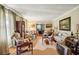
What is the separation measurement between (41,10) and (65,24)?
555mm

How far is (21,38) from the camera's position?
222 centimetres

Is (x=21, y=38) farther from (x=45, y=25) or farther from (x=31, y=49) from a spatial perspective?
(x=45, y=25)

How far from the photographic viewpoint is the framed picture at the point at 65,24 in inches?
85.5

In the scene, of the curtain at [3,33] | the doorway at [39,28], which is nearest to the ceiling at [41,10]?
the doorway at [39,28]

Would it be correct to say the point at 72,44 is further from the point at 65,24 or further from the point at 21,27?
the point at 21,27

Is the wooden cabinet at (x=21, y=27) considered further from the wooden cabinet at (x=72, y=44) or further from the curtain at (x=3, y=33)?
the wooden cabinet at (x=72, y=44)

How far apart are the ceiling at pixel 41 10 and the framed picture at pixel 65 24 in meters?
0.15

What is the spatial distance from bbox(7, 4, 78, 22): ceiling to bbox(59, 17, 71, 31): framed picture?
0.15 metres

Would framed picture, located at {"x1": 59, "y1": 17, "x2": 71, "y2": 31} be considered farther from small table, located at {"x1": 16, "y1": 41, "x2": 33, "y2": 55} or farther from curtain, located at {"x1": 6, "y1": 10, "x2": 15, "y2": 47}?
curtain, located at {"x1": 6, "y1": 10, "x2": 15, "y2": 47}

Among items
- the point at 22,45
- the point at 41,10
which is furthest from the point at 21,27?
the point at 41,10

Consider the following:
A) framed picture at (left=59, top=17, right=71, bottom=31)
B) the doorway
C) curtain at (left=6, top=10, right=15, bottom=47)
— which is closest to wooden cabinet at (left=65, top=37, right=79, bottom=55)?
framed picture at (left=59, top=17, right=71, bottom=31)

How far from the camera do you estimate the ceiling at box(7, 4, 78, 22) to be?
2131mm
